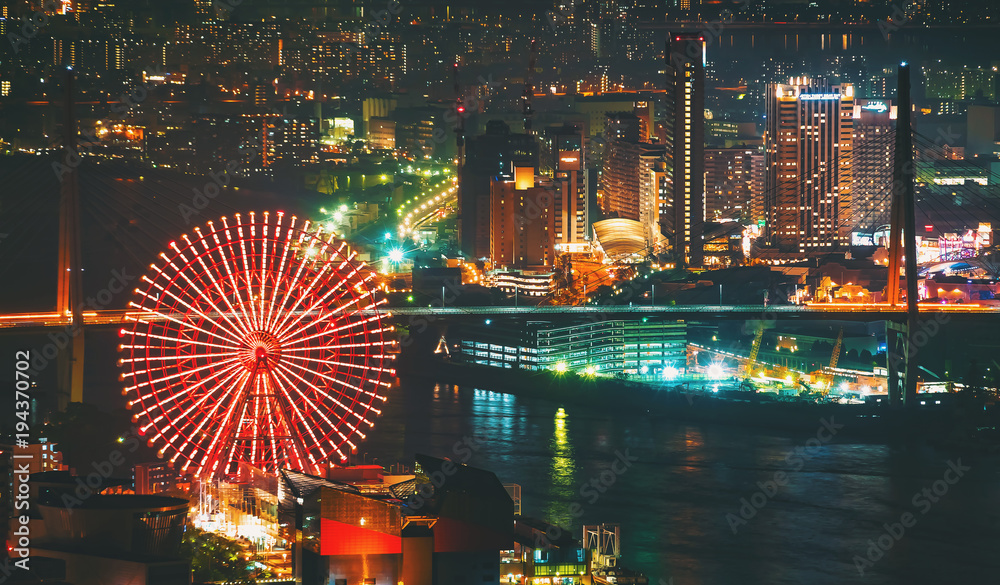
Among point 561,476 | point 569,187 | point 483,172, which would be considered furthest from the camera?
point 569,187

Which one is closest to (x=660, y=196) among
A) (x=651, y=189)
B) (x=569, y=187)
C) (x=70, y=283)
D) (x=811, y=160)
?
(x=651, y=189)

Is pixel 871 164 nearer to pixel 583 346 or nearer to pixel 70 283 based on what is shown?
pixel 583 346

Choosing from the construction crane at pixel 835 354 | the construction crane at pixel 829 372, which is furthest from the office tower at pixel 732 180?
the construction crane at pixel 835 354

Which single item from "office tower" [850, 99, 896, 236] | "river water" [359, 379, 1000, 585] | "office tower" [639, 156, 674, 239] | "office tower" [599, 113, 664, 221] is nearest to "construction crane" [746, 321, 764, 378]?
"river water" [359, 379, 1000, 585]

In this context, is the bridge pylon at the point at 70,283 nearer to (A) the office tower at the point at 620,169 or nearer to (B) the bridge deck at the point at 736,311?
(B) the bridge deck at the point at 736,311

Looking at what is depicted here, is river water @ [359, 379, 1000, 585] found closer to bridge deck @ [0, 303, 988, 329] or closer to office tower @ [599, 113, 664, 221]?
bridge deck @ [0, 303, 988, 329]

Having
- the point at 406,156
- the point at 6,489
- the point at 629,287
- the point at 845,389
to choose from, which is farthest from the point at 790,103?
the point at 6,489

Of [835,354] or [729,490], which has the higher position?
[835,354]

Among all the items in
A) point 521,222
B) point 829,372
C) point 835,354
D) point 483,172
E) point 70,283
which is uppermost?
point 483,172

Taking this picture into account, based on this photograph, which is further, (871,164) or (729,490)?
(871,164)
